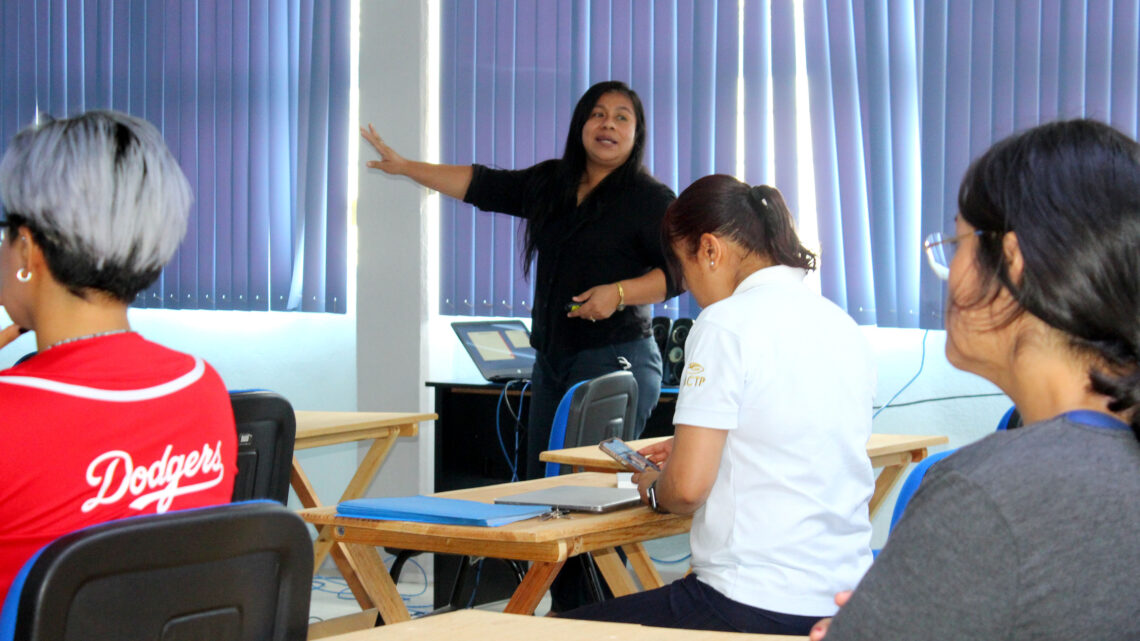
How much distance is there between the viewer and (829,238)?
13.3 ft

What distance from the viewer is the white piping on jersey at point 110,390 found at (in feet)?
3.66

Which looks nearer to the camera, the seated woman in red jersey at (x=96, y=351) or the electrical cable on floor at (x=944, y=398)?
the seated woman in red jersey at (x=96, y=351)

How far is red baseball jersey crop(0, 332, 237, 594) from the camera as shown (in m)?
1.10

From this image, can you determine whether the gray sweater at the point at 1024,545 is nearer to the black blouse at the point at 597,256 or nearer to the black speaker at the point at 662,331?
the black blouse at the point at 597,256

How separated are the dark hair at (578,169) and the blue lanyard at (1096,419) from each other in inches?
93.5

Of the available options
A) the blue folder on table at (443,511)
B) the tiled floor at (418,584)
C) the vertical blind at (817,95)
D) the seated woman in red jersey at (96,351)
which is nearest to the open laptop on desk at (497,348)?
the vertical blind at (817,95)

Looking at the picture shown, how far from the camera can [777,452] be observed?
1705 mm

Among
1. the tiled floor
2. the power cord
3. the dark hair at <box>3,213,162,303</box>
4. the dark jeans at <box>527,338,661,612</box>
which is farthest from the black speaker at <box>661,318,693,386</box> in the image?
the dark hair at <box>3,213,162,303</box>

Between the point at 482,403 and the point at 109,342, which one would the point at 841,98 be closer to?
the point at 482,403

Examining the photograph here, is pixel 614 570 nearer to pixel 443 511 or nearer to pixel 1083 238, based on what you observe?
pixel 443 511

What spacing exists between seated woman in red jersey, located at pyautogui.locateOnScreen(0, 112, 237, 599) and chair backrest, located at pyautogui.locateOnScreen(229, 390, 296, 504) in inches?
36.8

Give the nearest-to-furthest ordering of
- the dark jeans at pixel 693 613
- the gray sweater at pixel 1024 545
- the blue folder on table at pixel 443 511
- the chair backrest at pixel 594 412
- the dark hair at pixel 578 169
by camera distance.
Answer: the gray sweater at pixel 1024 545
the dark jeans at pixel 693 613
the blue folder on table at pixel 443 511
the chair backrest at pixel 594 412
the dark hair at pixel 578 169

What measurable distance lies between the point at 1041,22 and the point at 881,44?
20.6 inches

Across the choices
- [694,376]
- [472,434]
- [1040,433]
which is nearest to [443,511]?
[694,376]
